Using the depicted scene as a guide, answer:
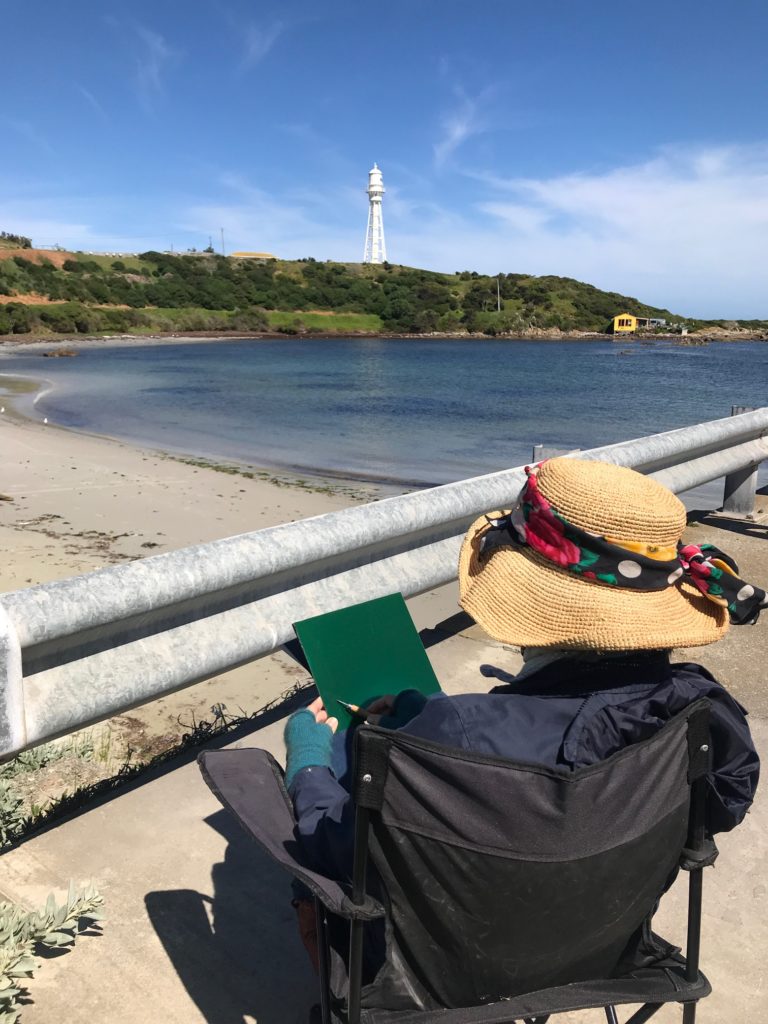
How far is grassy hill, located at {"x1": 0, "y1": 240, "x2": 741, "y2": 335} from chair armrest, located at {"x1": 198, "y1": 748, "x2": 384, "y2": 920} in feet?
245

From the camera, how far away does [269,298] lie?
351 ft

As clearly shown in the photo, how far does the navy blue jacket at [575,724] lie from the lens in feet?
5.50

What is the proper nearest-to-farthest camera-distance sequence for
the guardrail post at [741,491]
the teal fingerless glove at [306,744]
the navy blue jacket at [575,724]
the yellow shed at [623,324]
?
the navy blue jacket at [575,724]
the teal fingerless glove at [306,744]
the guardrail post at [741,491]
the yellow shed at [623,324]

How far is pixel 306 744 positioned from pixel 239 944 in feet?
2.33

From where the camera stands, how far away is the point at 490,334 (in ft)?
368

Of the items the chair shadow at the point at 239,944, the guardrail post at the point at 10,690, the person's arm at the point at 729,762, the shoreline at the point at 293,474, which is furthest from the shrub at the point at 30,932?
the shoreline at the point at 293,474

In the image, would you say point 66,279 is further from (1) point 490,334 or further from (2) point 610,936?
(2) point 610,936

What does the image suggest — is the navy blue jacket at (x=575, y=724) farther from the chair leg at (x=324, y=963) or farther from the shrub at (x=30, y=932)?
the shrub at (x=30, y=932)

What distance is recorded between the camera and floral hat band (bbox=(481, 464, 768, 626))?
1765 millimetres

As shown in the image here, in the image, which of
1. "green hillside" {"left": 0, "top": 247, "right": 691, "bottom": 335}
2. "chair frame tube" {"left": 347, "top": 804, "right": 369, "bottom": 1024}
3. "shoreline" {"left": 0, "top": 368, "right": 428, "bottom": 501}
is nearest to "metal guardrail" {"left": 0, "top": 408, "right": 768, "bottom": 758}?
"chair frame tube" {"left": 347, "top": 804, "right": 369, "bottom": 1024}

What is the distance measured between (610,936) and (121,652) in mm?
1580

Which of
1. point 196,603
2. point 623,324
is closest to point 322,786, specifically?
point 196,603

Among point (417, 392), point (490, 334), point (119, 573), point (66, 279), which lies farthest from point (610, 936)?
point (490, 334)

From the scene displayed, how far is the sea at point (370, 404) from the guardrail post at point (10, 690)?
11.1 meters
